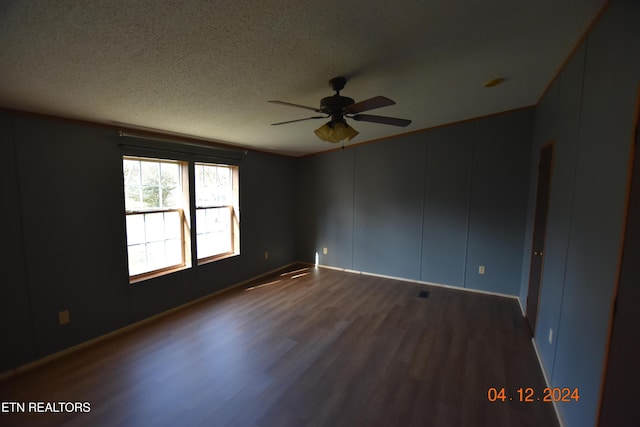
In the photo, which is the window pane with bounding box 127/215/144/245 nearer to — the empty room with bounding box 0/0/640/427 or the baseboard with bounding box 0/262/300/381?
the empty room with bounding box 0/0/640/427

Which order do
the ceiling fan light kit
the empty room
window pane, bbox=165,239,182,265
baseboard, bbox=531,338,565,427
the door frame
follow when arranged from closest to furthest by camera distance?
the empty room < baseboard, bbox=531,338,565,427 < the ceiling fan light kit < the door frame < window pane, bbox=165,239,182,265

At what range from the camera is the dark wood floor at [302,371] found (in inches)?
76.2

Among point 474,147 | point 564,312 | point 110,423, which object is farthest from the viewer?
point 474,147

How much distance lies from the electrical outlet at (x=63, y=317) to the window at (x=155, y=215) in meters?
0.63

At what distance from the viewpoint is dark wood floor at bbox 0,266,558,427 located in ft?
6.35

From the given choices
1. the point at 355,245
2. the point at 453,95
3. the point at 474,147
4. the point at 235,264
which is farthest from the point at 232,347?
the point at 474,147

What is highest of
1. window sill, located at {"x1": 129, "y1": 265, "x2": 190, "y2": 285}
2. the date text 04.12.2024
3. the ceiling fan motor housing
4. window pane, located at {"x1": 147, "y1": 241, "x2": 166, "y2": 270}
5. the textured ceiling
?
the textured ceiling

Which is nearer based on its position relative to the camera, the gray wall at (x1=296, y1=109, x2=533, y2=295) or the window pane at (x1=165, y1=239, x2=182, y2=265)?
the window pane at (x1=165, y1=239, x2=182, y2=265)

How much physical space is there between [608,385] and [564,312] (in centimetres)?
79

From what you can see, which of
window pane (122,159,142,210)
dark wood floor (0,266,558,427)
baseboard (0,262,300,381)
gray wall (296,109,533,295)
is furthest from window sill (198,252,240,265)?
gray wall (296,109,533,295)

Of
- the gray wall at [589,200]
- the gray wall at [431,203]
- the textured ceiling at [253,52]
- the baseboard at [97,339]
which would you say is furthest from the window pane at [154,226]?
the gray wall at [589,200]

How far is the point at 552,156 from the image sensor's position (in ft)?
8.66

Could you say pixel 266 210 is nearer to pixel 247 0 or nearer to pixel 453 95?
pixel 453 95

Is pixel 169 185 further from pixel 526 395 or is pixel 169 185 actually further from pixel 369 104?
pixel 526 395
